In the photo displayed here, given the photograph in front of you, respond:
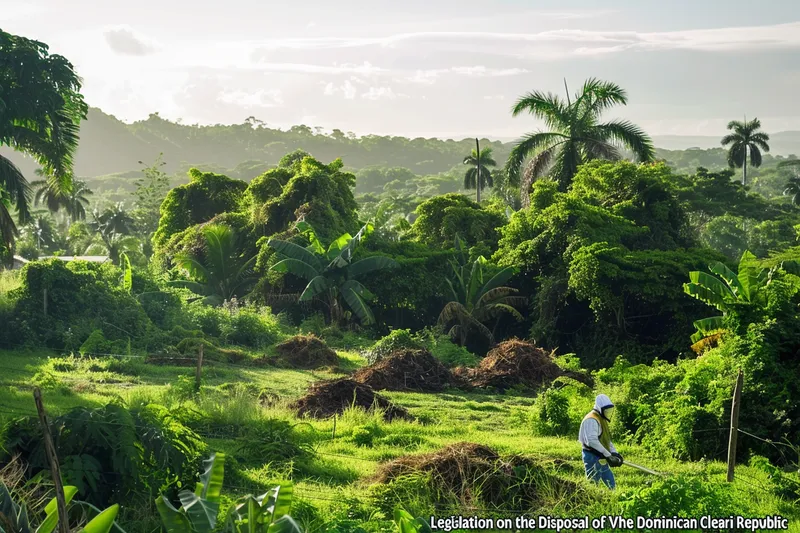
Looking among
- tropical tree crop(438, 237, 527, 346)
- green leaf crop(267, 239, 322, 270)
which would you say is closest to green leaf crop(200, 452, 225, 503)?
tropical tree crop(438, 237, 527, 346)

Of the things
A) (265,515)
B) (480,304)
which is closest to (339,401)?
(265,515)

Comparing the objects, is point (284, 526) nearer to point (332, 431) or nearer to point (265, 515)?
point (265, 515)

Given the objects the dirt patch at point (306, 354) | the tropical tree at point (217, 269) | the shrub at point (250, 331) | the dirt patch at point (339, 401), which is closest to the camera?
the dirt patch at point (339, 401)

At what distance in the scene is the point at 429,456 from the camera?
1084cm

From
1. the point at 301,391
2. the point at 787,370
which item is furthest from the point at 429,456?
the point at 301,391

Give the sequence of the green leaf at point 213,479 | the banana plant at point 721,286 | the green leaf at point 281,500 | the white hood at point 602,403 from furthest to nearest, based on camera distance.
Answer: the banana plant at point 721,286 → the white hood at point 602,403 → the green leaf at point 213,479 → the green leaf at point 281,500

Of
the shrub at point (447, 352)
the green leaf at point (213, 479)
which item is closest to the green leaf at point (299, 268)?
the shrub at point (447, 352)

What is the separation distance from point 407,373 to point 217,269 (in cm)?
1575

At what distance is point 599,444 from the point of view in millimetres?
9648

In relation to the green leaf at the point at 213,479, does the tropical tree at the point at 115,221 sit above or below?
above

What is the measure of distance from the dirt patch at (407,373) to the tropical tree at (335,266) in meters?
7.81

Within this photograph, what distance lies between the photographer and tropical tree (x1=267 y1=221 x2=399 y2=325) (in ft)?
99.3

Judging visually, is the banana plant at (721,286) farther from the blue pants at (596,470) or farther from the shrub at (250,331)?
the shrub at (250,331)

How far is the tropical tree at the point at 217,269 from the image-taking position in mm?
34250
